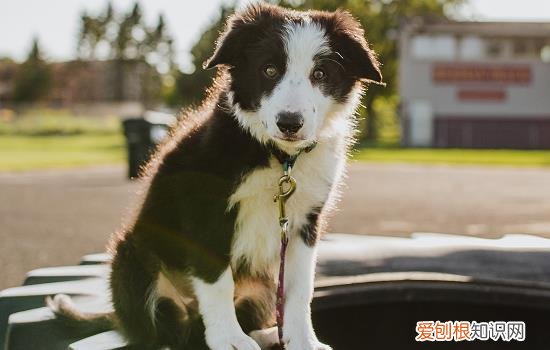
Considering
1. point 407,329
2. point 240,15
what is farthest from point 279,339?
point 407,329

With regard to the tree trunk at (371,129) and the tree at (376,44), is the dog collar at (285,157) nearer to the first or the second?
the tree at (376,44)

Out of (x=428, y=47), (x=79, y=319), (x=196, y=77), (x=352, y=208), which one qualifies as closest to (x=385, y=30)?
(x=428, y=47)

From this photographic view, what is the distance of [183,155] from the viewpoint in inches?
118

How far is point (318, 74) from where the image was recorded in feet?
9.21

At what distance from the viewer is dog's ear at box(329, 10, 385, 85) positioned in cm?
295

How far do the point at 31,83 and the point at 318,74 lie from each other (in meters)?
94.0

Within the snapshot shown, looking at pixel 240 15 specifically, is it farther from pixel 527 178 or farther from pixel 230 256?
pixel 527 178

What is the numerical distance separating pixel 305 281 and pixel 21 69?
314 feet

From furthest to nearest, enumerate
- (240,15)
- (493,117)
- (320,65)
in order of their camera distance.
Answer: (493,117) → (240,15) → (320,65)

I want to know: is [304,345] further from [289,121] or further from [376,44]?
[376,44]

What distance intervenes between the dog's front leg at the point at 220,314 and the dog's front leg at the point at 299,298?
0.18m

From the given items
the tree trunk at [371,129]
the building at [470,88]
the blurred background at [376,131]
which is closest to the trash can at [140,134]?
the blurred background at [376,131]

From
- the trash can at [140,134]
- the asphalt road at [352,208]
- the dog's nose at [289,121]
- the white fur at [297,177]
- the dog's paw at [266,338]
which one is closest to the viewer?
the dog's nose at [289,121]

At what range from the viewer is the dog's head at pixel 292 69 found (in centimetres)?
266
